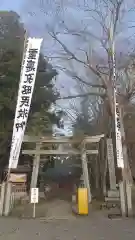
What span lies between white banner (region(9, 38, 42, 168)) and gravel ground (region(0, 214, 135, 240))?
2.71m

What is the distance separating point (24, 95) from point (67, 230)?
5.92m

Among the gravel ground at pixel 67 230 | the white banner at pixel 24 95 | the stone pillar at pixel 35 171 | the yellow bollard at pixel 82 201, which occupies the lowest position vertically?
the gravel ground at pixel 67 230

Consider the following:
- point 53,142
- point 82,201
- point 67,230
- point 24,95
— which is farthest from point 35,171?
point 67,230

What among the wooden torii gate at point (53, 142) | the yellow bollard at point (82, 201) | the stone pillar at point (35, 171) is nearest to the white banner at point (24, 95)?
the yellow bollard at point (82, 201)

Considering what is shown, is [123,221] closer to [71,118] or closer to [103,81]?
[103,81]

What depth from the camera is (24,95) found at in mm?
12930

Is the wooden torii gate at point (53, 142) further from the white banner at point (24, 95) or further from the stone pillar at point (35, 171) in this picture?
the white banner at point (24, 95)

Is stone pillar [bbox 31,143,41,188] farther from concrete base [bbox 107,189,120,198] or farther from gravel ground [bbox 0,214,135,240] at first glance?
gravel ground [bbox 0,214,135,240]

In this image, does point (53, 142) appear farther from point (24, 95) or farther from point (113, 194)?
point (24, 95)

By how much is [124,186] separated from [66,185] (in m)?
11.5

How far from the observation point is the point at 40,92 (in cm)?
1930

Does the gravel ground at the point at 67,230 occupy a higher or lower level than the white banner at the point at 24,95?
lower

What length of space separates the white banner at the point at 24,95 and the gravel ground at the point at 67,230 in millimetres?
2709

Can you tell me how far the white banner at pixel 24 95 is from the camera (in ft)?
40.2
